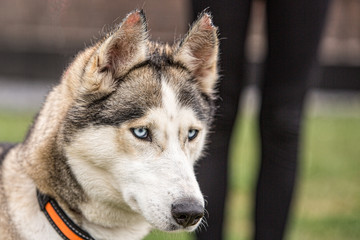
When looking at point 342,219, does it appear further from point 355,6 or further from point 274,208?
point 355,6

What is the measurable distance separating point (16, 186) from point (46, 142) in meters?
0.27

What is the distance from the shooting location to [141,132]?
2.80m

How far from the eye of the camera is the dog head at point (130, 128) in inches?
106

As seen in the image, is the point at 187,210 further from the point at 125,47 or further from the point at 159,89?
the point at 125,47

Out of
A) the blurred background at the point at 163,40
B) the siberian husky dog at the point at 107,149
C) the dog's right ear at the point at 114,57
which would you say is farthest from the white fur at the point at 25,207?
the blurred background at the point at 163,40

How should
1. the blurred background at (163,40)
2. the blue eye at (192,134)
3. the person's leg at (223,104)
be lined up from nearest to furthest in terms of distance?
the blue eye at (192,134) → the person's leg at (223,104) → the blurred background at (163,40)

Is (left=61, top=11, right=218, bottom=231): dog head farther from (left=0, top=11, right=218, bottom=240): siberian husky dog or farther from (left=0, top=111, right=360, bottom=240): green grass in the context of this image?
(left=0, top=111, right=360, bottom=240): green grass

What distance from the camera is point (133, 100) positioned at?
2844 mm

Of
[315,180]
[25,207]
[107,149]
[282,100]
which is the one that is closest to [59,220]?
[25,207]

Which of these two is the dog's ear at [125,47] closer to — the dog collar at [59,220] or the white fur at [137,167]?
the white fur at [137,167]

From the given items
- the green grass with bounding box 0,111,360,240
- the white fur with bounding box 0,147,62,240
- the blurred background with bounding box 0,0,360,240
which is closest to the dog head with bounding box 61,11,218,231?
the white fur with bounding box 0,147,62,240

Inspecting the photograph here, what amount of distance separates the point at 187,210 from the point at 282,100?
1.12m

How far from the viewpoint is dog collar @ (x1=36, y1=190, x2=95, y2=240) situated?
2.80 m

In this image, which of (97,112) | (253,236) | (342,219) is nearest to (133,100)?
(97,112)
